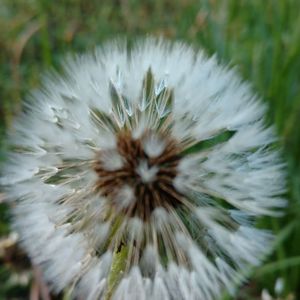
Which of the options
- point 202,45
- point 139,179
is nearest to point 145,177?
point 139,179

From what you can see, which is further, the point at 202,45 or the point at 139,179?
the point at 202,45

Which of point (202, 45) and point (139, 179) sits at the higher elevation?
point (202, 45)

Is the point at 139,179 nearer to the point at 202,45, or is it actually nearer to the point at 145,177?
the point at 145,177

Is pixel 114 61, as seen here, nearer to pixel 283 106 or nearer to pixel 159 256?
pixel 159 256

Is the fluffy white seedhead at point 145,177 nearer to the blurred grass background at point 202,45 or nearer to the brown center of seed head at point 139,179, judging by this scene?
the brown center of seed head at point 139,179

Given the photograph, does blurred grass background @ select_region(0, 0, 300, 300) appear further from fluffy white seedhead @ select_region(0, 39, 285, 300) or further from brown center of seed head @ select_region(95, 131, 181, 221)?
brown center of seed head @ select_region(95, 131, 181, 221)

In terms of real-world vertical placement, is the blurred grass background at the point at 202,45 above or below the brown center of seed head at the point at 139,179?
above

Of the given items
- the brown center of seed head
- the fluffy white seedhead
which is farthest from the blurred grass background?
the brown center of seed head

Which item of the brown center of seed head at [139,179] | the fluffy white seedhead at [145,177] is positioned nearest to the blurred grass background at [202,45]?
the fluffy white seedhead at [145,177]
